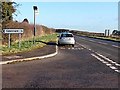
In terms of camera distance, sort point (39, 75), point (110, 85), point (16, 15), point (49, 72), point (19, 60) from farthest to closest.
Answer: point (16, 15) < point (19, 60) < point (49, 72) < point (39, 75) < point (110, 85)

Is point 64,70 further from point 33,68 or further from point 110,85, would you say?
point 110,85

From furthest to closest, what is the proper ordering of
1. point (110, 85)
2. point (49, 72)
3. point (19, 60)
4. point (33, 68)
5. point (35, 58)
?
point (35, 58)
point (19, 60)
point (33, 68)
point (49, 72)
point (110, 85)

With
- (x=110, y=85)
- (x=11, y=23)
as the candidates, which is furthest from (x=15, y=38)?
(x=110, y=85)

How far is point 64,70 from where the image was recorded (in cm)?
1484

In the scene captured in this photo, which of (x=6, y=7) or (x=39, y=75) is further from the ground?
(x=6, y=7)

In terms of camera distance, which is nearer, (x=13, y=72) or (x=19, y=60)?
(x=13, y=72)

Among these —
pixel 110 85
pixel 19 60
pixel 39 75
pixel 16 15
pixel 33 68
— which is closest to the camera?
pixel 110 85

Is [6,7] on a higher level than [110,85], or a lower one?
higher

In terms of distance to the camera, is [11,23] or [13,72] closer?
[13,72]

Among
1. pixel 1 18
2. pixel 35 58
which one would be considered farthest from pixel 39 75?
pixel 1 18

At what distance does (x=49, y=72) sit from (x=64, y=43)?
72.0 feet

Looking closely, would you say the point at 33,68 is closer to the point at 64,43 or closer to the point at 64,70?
the point at 64,70

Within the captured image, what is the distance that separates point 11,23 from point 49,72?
55.9ft

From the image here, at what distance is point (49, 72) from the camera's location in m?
14.1
